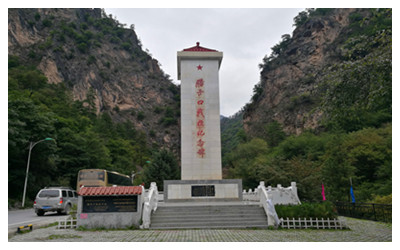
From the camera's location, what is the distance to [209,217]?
10852mm

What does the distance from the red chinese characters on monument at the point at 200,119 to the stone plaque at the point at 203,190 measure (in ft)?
6.41

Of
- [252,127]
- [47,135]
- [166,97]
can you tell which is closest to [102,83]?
[166,97]

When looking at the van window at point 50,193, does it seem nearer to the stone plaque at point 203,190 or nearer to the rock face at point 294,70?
the stone plaque at point 203,190

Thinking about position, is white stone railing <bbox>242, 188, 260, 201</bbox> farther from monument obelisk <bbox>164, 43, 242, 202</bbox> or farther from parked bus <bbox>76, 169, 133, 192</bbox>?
parked bus <bbox>76, 169, 133, 192</bbox>

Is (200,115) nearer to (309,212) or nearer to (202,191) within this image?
(202,191)

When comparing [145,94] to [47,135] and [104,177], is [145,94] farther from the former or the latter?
[104,177]

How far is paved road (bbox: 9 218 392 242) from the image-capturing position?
779cm

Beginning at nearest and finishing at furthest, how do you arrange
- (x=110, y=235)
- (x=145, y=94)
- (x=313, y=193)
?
(x=110, y=235) < (x=313, y=193) < (x=145, y=94)

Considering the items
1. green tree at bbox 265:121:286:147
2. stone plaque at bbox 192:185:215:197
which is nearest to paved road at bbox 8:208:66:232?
stone plaque at bbox 192:185:215:197

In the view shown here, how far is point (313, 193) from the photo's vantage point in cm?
2288

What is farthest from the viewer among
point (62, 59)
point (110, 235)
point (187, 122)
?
point (62, 59)

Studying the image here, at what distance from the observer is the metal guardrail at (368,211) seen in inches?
463

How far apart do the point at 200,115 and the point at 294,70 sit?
160ft

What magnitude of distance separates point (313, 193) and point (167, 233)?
16.9m
